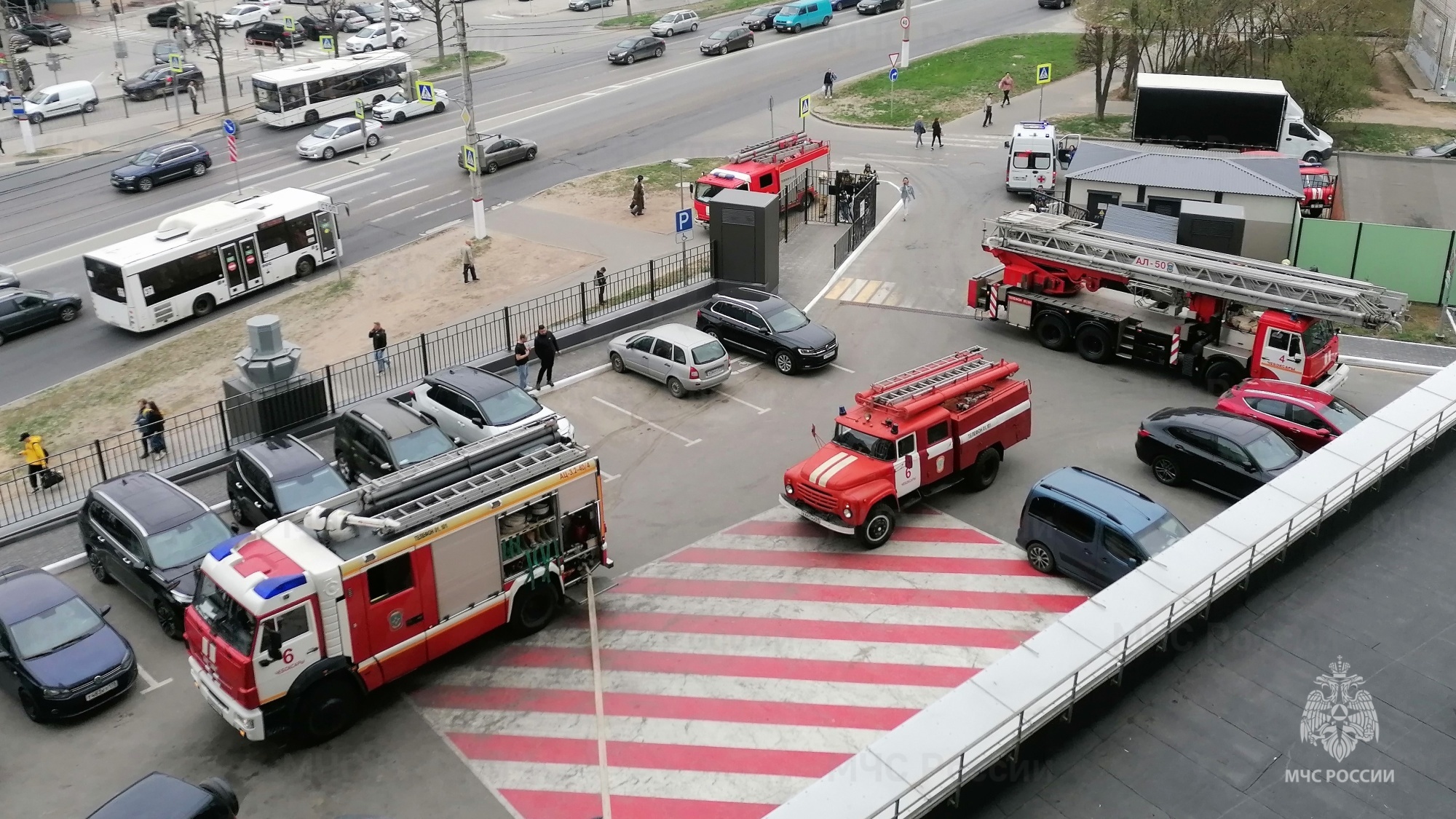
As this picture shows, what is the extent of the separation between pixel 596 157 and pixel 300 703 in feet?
119

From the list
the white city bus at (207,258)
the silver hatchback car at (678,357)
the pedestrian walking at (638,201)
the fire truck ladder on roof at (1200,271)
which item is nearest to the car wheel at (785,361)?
the silver hatchback car at (678,357)

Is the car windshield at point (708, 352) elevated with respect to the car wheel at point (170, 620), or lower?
elevated

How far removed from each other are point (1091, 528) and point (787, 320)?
466 inches

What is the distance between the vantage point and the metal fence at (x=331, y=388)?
25.1 metres

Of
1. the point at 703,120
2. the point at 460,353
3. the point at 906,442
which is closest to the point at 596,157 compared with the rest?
the point at 703,120

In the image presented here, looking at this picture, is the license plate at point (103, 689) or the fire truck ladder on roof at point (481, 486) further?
the license plate at point (103, 689)

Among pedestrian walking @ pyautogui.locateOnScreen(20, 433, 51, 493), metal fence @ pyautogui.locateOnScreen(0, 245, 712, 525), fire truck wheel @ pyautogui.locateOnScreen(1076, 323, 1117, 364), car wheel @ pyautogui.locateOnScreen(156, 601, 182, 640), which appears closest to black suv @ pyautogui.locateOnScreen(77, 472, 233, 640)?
car wheel @ pyautogui.locateOnScreen(156, 601, 182, 640)

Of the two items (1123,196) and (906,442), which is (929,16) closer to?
(1123,196)

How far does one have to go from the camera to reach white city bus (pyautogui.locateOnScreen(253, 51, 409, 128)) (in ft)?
178

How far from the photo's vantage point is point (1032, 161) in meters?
42.4

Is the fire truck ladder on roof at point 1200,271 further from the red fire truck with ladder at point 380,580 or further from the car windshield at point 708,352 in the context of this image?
the red fire truck with ladder at point 380,580

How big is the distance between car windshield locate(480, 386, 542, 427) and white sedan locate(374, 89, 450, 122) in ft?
112

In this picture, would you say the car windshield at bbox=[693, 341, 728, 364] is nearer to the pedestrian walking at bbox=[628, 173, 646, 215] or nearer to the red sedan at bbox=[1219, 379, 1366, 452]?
the red sedan at bbox=[1219, 379, 1366, 452]

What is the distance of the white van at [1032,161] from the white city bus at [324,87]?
2880cm
